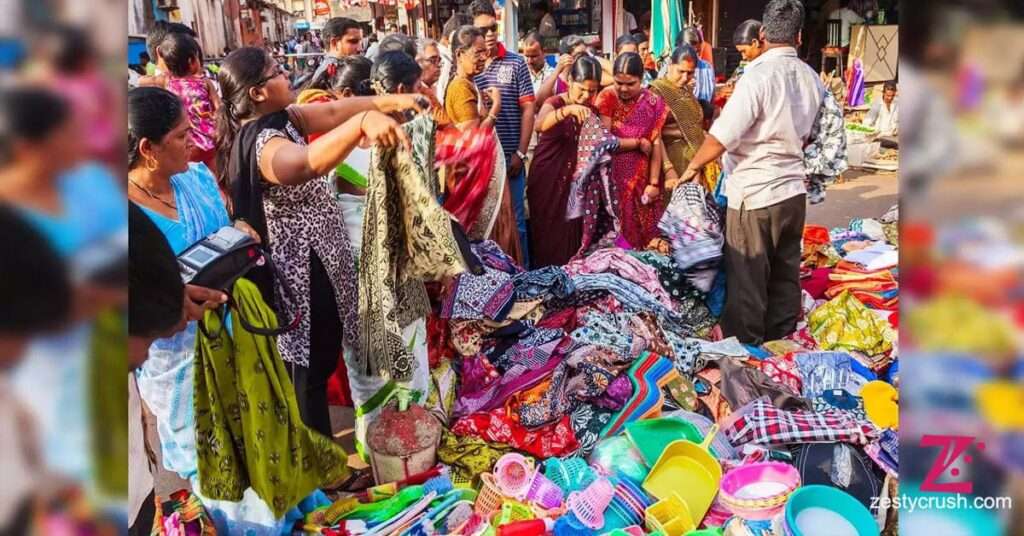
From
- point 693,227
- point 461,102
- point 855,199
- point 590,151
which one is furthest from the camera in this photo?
point 855,199

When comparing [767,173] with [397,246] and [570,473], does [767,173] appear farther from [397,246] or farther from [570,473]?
[397,246]

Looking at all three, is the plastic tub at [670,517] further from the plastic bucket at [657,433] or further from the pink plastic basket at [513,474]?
the pink plastic basket at [513,474]

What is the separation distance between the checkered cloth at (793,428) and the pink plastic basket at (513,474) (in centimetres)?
78

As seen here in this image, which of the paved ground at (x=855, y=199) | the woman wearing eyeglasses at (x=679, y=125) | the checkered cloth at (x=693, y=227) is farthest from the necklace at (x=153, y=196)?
the paved ground at (x=855, y=199)

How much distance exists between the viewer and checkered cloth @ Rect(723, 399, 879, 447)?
8.31 feet

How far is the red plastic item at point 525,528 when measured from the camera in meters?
2.30

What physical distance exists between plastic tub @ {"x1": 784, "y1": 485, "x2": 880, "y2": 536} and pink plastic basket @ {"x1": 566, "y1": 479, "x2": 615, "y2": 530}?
21.1 inches

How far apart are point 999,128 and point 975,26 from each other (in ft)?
0.27

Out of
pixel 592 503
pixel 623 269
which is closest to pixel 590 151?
pixel 623 269

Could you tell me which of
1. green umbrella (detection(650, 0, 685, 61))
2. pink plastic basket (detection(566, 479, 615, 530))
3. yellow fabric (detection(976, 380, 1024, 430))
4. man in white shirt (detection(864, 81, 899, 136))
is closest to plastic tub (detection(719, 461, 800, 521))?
pink plastic basket (detection(566, 479, 615, 530))

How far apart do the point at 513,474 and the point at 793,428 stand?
0.98m

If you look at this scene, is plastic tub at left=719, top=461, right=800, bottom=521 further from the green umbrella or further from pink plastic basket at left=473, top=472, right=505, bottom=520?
the green umbrella

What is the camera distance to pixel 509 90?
4777 mm

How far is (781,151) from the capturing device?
353cm
